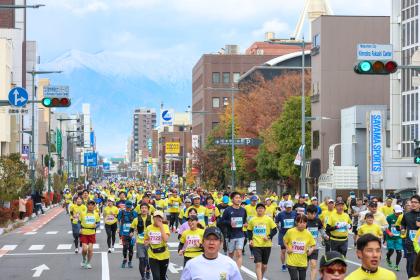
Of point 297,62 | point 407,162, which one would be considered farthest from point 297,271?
point 297,62

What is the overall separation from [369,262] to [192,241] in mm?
8395

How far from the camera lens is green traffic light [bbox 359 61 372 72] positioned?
19.0 metres

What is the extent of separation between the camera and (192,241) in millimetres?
16328

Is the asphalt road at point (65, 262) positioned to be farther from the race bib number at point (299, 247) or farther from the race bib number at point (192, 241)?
the race bib number at point (192, 241)

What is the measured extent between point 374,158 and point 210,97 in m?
85.4

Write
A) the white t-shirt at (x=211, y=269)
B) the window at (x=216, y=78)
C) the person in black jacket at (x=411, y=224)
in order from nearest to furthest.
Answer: the white t-shirt at (x=211, y=269) < the person in black jacket at (x=411, y=224) < the window at (x=216, y=78)

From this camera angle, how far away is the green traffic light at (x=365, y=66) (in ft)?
62.4

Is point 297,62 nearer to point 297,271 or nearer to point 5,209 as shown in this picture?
point 5,209

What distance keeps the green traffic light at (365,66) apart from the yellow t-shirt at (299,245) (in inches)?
149

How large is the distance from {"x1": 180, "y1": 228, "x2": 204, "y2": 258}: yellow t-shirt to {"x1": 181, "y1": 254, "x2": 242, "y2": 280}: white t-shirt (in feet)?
23.6

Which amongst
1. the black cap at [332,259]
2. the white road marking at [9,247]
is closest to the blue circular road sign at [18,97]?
the white road marking at [9,247]

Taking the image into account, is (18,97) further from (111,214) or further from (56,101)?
(111,214)

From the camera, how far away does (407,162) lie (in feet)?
215

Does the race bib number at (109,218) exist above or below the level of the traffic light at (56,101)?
below
